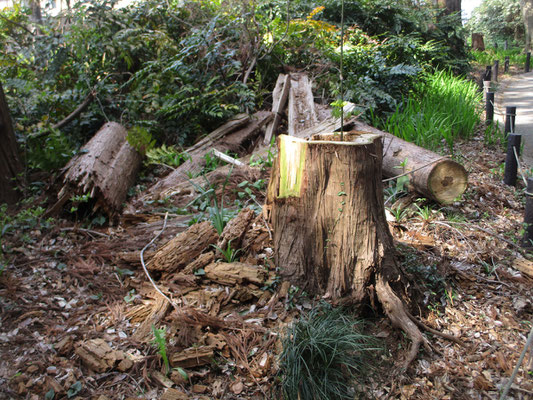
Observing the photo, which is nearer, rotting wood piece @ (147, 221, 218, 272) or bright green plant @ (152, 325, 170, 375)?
bright green plant @ (152, 325, 170, 375)

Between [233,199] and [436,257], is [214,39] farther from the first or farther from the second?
[436,257]

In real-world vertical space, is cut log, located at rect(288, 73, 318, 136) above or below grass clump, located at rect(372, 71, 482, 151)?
above

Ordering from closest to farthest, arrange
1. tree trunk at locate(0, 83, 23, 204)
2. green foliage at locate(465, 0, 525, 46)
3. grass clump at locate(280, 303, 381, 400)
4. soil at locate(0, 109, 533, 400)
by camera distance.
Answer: grass clump at locate(280, 303, 381, 400)
soil at locate(0, 109, 533, 400)
tree trunk at locate(0, 83, 23, 204)
green foliage at locate(465, 0, 525, 46)

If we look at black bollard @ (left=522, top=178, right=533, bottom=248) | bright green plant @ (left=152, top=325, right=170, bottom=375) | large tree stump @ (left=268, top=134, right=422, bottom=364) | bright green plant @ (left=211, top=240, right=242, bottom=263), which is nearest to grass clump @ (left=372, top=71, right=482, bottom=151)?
black bollard @ (left=522, top=178, right=533, bottom=248)

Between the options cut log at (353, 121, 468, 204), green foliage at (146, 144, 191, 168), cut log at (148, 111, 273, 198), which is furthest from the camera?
green foliage at (146, 144, 191, 168)

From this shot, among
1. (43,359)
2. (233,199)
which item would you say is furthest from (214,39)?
(43,359)

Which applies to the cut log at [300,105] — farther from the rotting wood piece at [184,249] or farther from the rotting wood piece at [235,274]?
the rotting wood piece at [235,274]

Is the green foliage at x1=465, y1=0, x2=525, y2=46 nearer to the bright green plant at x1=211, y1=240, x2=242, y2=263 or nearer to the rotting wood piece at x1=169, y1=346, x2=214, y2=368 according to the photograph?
the bright green plant at x1=211, y1=240, x2=242, y2=263

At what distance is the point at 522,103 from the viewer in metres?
9.63

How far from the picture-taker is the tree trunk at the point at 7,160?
4.44 meters

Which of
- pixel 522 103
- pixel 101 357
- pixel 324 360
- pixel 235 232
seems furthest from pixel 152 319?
pixel 522 103

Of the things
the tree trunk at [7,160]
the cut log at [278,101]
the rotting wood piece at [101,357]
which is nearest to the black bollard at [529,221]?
the cut log at [278,101]

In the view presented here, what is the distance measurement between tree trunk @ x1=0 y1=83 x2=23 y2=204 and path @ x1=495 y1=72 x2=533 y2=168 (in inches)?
246

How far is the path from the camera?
248 inches
